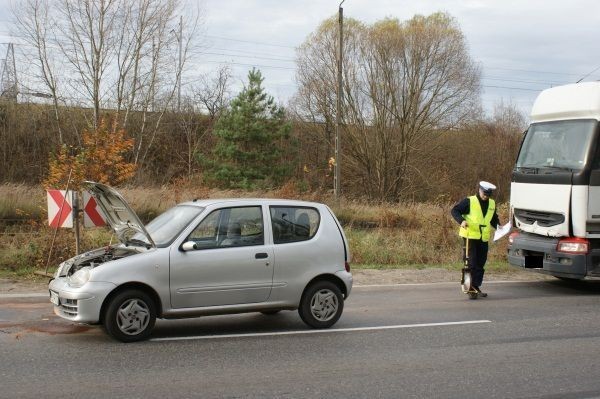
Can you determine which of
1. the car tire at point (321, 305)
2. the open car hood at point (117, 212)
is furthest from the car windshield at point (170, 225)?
the car tire at point (321, 305)

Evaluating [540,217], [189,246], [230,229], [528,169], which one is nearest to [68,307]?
[189,246]

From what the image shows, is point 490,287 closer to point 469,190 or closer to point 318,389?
point 318,389

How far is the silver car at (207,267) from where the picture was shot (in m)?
7.21

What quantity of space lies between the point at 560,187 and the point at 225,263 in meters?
6.47

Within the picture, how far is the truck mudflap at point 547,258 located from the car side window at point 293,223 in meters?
5.06

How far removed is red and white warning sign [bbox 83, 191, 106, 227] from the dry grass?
8.34 ft

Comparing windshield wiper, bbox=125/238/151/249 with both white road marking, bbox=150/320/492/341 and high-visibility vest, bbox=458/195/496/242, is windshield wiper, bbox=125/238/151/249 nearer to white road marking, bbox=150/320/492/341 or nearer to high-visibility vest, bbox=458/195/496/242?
white road marking, bbox=150/320/492/341

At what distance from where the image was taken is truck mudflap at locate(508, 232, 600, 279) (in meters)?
10.9

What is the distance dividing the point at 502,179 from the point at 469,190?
2.75 m

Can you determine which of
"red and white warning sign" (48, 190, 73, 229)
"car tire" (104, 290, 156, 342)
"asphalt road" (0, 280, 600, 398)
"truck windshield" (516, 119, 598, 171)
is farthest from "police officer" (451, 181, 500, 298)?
"red and white warning sign" (48, 190, 73, 229)

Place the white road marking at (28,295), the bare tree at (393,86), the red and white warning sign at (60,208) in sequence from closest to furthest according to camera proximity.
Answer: the white road marking at (28,295) → the red and white warning sign at (60,208) → the bare tree at (393,86)

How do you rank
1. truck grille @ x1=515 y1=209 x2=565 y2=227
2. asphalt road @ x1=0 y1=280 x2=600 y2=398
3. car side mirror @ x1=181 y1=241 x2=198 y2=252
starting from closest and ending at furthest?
asphalt road @ x1=0 y1=280 x2=600 y2=398
car side mirror @ x1=181 y1=241 x2=198 y2=252
truck grille @ x1=515 y1=209 x2=565 y2=227

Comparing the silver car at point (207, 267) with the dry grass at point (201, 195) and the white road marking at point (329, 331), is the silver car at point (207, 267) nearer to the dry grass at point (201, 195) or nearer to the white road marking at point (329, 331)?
the white road marking at point (329, 331)

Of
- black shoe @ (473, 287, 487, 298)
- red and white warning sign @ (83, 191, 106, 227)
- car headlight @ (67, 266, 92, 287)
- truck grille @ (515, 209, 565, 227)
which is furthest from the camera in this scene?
truck grille @ (515, 209, 565, 227)
